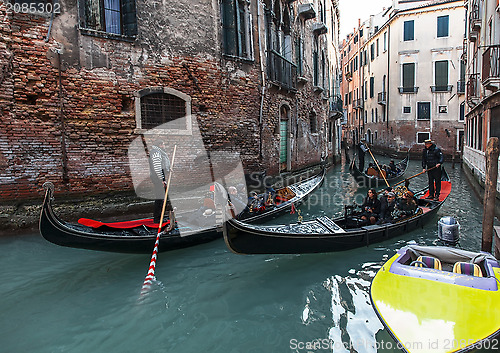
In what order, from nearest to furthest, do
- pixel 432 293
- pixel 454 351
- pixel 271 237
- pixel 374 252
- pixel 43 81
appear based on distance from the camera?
pixel 454 351, pixel 432 293, pixel 271 237, pixel 374 252, pixel 43 81

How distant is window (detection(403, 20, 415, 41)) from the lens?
760 inches

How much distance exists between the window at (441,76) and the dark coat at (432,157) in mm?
13696

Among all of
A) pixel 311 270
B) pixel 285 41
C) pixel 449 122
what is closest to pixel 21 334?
pixel 311 270

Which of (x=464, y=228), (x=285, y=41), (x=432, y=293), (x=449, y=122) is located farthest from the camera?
(x=449, y=122)

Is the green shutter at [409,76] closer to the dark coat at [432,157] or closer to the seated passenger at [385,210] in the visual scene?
the dark coat at [432,157]

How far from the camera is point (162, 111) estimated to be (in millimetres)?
6902

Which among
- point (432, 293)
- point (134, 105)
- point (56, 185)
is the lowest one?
point (432, 293)

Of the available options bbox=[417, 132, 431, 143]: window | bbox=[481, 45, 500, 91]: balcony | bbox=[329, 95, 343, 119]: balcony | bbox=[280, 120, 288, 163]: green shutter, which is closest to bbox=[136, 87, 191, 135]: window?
bbox=[280, 120, 288, 163]: green shutter

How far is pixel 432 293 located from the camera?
112 inches

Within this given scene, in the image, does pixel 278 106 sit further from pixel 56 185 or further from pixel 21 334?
pixel 21 334

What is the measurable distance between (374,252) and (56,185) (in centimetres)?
510

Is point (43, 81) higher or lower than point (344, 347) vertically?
higher

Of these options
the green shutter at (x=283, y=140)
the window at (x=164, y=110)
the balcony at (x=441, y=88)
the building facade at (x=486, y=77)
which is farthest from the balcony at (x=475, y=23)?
the balcony at (x=441, y=88)

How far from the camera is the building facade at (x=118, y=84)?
18.4ft
